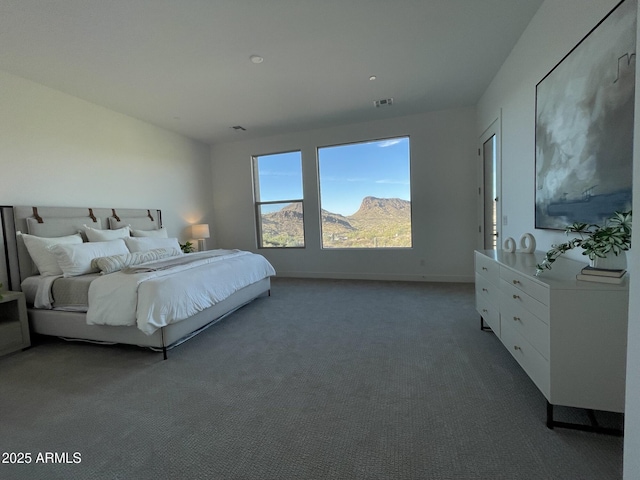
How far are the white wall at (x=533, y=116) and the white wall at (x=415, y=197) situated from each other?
0.87 metres

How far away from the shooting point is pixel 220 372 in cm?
218

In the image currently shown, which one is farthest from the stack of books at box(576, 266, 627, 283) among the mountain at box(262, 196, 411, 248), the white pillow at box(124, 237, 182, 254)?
the white pillow at box(124, 237, 182, 254)

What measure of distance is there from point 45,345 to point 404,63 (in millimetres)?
4712

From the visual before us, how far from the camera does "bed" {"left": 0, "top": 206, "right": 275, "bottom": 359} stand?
7.88 feet

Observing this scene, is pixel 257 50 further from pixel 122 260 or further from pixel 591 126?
pixel 591 126

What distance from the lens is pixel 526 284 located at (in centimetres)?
162

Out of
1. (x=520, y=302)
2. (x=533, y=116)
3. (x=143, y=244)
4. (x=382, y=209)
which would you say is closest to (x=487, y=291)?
(x=520, y=302)

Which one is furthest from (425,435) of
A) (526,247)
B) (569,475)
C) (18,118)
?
(18,118)

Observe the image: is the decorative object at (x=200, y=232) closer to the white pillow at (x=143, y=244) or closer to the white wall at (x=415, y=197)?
the white wall at (x=415, y=197)

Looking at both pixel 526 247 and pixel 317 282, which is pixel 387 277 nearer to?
pixel 317 282

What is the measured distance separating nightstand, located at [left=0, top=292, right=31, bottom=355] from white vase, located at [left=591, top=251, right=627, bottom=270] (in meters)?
4.42

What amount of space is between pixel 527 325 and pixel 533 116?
1.86 m

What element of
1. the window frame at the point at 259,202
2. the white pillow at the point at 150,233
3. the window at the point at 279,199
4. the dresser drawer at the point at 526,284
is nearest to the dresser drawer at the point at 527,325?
the dresser drawer at the point at 526,284

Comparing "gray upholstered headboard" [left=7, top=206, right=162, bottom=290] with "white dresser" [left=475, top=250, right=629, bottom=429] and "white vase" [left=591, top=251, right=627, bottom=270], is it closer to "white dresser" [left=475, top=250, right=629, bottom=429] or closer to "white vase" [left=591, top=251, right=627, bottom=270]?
"white dresser" [left=475, top=250, right=629, bottom=429]
